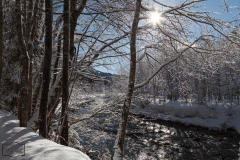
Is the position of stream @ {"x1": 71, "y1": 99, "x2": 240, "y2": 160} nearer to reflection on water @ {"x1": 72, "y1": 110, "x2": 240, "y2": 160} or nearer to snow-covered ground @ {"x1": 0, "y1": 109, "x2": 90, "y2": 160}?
reflection on water @ {"x1": 72, "y1": 110, "x2": 240, "y2": 160}

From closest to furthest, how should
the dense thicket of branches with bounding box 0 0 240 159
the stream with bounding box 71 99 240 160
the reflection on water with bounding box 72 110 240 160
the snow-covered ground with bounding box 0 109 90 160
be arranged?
1. the snow-covered ground with bounding box 0 109 90 160
2. the dense thicket of branches with bounding box 0 0 240 159
3. the stream with bounding box 71 99 240 160
4. the reflection on water with bounding box 72 110 240 160

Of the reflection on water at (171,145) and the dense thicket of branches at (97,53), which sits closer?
the dense thicket of branches at (97,53)

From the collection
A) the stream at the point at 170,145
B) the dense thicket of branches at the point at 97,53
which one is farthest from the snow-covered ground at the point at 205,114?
the dense thicket of branches at the point at 97,53

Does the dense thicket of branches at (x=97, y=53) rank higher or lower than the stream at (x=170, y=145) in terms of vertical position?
higher

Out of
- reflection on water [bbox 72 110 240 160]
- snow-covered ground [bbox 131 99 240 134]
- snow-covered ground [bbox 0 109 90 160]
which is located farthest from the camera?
snow-covered ground [bbox 131 99 240 134]

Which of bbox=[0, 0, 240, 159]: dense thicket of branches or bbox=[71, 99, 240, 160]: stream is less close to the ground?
bbox=[0, 0, 240, 159]: dense thicket of branches

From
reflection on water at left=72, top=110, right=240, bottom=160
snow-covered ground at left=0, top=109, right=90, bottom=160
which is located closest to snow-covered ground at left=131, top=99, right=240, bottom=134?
reflection on water at left=72, top=110, right=240, bottom=160

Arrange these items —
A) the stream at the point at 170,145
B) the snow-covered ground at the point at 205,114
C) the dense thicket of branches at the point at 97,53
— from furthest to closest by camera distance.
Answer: the snow-covered ground at the point at 205,114
the stream at the point at 170,145
the dense thicket of branches at the point at 97,53

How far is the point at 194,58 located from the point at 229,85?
30897 mm

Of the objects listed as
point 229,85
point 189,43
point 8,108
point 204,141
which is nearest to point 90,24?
point 189,43

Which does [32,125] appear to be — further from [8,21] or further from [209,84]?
[209,84]

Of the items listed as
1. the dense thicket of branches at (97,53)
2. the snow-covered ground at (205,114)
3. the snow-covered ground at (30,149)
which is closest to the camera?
the snow-covered ground at (30,149)

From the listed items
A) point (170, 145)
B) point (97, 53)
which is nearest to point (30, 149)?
point (97, 53)

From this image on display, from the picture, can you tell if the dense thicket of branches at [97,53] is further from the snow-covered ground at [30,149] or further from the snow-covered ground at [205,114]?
the snow-covered ground at [205,114]
